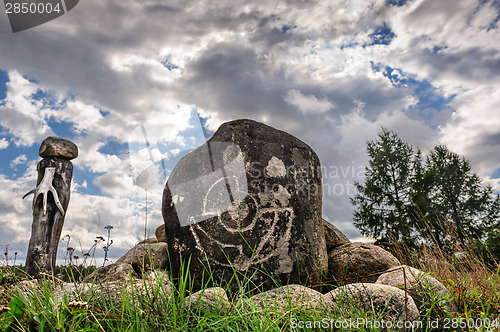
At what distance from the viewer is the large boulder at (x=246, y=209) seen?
16.8 feet

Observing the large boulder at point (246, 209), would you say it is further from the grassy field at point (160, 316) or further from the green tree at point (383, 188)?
the green tree at point (383, 188)

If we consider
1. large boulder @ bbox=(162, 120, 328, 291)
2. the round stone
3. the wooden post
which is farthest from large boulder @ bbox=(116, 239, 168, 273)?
the round stone

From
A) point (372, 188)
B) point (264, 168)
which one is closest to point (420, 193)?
point (372, 188)

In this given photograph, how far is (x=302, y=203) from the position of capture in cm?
554

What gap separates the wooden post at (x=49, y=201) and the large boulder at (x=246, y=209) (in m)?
3.39

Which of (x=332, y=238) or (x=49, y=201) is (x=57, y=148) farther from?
(x=332, y=238)

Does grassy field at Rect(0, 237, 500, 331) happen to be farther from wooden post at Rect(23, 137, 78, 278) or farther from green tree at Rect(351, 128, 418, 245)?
green tree at Rect(351, 128, 418, 245)

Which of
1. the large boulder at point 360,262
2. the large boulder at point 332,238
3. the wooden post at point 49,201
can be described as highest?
the wooden post at point 49,201

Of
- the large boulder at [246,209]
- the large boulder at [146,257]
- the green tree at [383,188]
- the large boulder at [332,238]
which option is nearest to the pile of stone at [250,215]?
the large boulder at [246,209]

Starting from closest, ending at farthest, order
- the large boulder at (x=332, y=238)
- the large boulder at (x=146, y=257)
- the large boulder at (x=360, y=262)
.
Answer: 1. the large boulder at (x=360, y=262)
2. the large boulder at (x=146, y=257)
3. the large boulder at (x=332, y=238)

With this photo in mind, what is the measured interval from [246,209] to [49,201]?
4.76 m

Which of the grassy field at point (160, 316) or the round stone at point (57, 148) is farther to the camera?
the round stone at point (57, 148)

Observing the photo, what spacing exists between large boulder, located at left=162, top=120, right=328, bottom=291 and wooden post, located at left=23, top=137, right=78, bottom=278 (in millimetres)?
3388

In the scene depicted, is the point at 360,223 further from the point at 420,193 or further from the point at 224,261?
the point at 224,261
